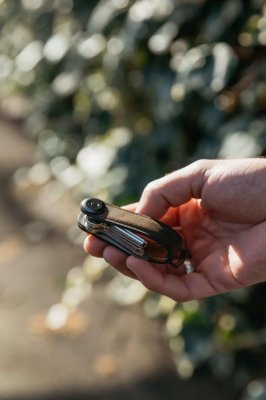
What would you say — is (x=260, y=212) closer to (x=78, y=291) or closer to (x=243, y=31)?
(x=243, y=31)

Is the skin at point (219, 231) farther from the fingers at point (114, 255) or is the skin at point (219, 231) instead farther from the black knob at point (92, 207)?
the black knob at point (92, 207)

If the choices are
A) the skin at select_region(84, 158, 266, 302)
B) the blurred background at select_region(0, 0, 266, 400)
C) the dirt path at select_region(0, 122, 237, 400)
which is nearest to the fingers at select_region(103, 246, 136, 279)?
the skin at select_region(84, 158, 266, 302)

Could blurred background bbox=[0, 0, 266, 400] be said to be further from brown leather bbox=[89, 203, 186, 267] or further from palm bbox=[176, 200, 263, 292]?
brown leather bbox=[89, 203, 186, 267]

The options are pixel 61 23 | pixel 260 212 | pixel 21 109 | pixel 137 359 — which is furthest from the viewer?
pixel 21 109

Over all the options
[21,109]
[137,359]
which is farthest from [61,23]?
[21,109]

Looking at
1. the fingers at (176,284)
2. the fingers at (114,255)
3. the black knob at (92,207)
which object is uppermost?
the black knob at (92,207)

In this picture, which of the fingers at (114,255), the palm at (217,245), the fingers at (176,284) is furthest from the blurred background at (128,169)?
the fingers at (114,255)

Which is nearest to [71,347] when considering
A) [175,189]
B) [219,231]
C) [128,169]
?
[128,169]
